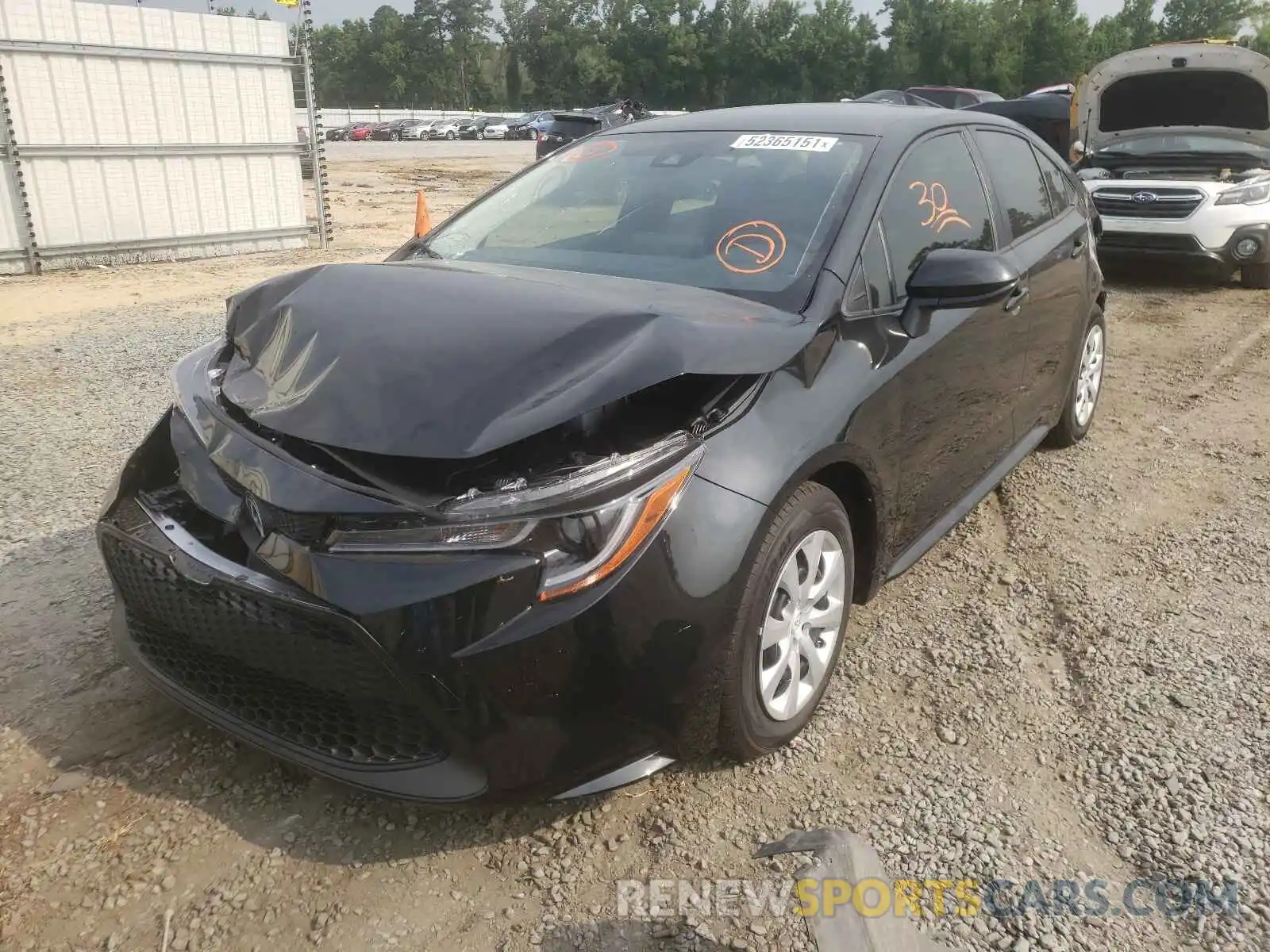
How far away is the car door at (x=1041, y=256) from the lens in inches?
151

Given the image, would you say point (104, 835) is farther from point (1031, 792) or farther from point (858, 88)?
point (858, 88)

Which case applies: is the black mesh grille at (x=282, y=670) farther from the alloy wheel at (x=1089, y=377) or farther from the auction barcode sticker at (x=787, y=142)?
the alloy wheel at (x=1089, y=377)

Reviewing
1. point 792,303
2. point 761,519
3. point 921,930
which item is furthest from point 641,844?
point 792,303

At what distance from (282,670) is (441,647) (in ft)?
1.41

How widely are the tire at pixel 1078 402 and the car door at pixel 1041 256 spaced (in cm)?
17

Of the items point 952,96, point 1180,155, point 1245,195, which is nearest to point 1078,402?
point 1245,195

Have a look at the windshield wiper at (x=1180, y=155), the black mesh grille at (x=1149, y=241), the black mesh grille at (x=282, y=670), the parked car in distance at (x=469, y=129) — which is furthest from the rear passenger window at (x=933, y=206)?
the parked car in distance at (x=469, y=129)

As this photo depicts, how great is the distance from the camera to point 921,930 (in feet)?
6.84

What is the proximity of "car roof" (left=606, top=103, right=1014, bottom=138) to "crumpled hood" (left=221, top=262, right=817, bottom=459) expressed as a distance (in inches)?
38.8

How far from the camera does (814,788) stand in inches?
99.3

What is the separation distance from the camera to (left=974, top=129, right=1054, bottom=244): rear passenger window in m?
3.85

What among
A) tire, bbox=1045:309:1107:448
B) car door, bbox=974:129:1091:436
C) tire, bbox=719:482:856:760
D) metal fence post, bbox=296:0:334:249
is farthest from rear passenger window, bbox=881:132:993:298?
metal fence post, bbox=296:0:334:249

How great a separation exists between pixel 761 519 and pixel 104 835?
172cm

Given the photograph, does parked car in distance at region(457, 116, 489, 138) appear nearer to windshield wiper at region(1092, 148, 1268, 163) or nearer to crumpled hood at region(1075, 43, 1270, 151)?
crumpled hood at region(1075, 43, 1270, 151)
